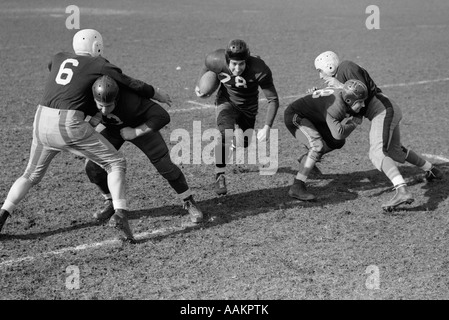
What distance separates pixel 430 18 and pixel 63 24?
46.5 feet

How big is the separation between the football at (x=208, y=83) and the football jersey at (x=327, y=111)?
98 centimetres

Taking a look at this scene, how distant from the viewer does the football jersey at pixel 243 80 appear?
8164 millimetres

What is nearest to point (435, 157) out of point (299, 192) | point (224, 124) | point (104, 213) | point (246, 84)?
point (299, 192)

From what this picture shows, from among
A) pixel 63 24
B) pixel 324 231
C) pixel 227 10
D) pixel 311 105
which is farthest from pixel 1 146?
pixel 227 10

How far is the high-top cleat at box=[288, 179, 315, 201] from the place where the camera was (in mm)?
7863

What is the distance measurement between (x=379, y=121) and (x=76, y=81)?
337cm

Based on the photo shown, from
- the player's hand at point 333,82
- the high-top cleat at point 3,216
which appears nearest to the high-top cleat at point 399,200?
the player's hand at point 333,82

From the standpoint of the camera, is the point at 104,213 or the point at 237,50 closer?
the point at 104,213

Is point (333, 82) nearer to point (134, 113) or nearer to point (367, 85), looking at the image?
point (367, 85)

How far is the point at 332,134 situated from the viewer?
7.78 meters

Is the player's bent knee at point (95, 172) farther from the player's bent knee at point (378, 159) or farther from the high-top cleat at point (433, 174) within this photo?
the high-top cleat at point (433, 174)

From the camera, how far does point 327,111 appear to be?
7738 millimetres

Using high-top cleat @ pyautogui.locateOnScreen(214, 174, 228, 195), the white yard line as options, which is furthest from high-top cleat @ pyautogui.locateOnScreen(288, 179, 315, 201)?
the white yard line
